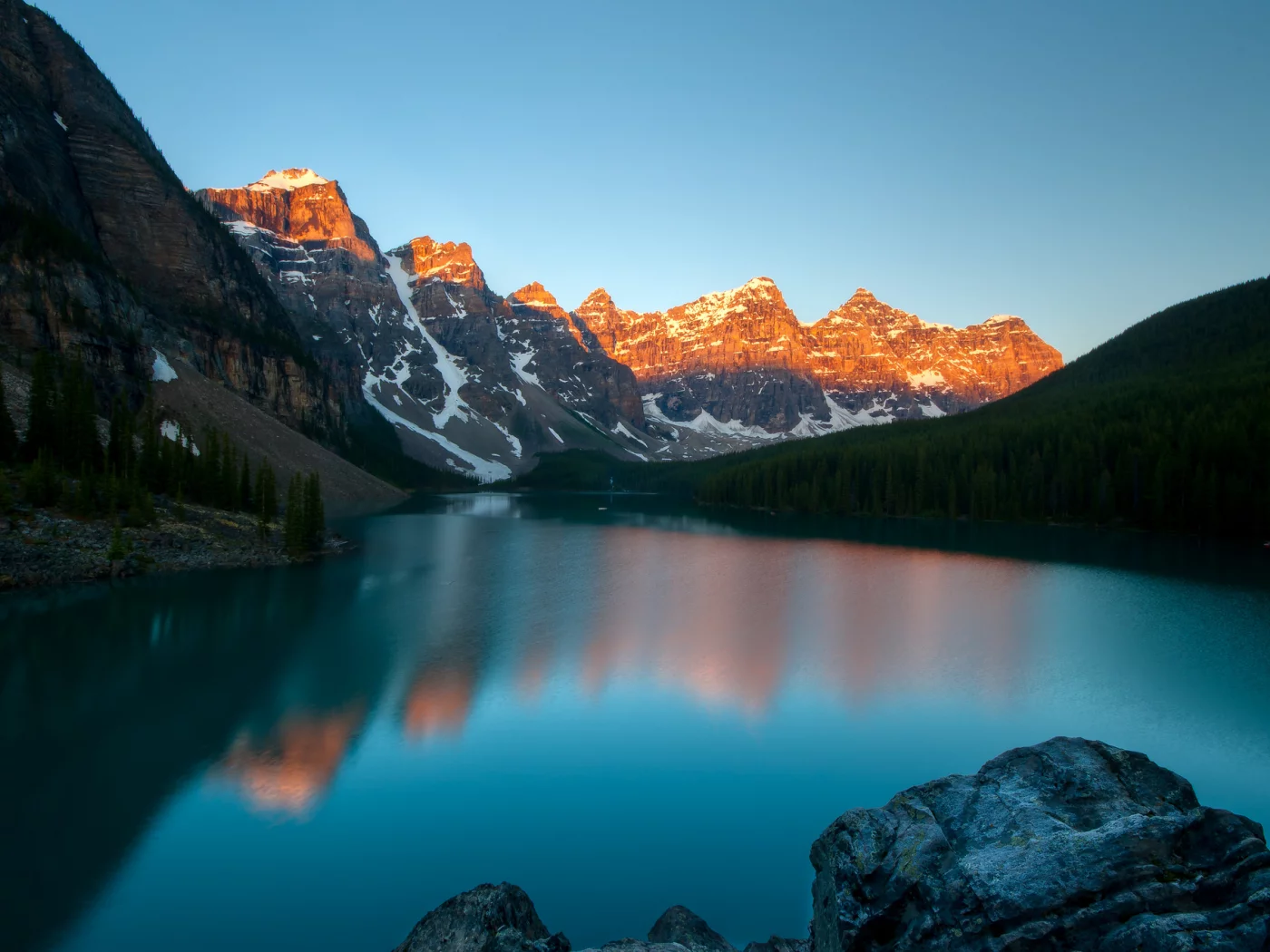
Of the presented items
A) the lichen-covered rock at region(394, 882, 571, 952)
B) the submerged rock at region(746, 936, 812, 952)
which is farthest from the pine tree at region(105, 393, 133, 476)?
the submerged rock at region(746, 936, 812, 952)

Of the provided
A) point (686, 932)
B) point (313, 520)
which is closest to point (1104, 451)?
point (313, 520)

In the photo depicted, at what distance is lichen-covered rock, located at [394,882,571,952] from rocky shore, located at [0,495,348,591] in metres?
27.4

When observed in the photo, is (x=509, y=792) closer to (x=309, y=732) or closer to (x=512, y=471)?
(x=309, y=732)

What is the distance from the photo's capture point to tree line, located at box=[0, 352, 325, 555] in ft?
99.5

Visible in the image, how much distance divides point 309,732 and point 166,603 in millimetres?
15074

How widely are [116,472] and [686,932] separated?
39.2 m

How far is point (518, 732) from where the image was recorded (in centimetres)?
1480

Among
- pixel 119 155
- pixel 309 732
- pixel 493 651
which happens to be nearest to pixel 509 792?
pixel 309 732

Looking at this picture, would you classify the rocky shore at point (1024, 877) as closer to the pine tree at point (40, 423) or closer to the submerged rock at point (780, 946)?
the submerged rock at point (780, 946)

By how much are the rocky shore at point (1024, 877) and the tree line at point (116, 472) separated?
104 feet

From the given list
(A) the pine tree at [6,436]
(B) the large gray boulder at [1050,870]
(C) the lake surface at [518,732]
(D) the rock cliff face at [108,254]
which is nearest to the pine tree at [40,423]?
(A) the pine tree at [6,436]

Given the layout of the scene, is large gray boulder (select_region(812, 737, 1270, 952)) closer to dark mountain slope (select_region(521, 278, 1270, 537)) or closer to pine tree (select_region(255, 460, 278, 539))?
pine tree (select_region(255, 460, 278, 539))

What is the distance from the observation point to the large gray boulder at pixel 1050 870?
478 centimetres

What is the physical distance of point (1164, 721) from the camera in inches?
617
